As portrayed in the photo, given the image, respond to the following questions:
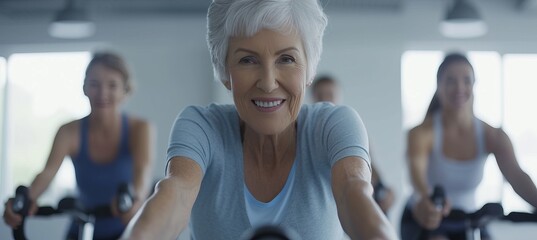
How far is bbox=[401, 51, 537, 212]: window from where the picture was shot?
23.7 ft

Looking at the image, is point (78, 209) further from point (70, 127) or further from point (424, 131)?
point (424, 131)

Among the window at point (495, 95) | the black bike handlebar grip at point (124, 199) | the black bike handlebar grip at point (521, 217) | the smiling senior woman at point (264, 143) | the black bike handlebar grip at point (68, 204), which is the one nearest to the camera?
the smiling senior woman at point (264, 143)

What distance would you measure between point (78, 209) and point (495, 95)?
19.7 ft

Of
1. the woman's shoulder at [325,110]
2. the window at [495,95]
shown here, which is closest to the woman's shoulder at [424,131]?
the woman's shoulder at [325,110]

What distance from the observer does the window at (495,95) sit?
723cm

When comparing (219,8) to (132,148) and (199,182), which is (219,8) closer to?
(199,182)

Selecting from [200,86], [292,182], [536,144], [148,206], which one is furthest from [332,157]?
[536,144]

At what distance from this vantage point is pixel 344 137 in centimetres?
130

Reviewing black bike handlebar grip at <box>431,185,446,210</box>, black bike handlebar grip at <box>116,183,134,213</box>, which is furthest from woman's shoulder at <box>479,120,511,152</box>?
black bike handlebar grip at <box>116,183,134,213</box>

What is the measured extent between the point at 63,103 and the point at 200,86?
64.0 inches

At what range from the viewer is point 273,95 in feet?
4.33

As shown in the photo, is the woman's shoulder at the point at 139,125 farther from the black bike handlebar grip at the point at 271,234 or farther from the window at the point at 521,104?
the window at the point at 521,104

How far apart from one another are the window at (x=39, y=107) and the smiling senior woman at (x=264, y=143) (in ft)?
21.5

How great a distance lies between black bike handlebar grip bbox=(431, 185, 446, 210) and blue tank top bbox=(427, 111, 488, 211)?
3.17 feet
